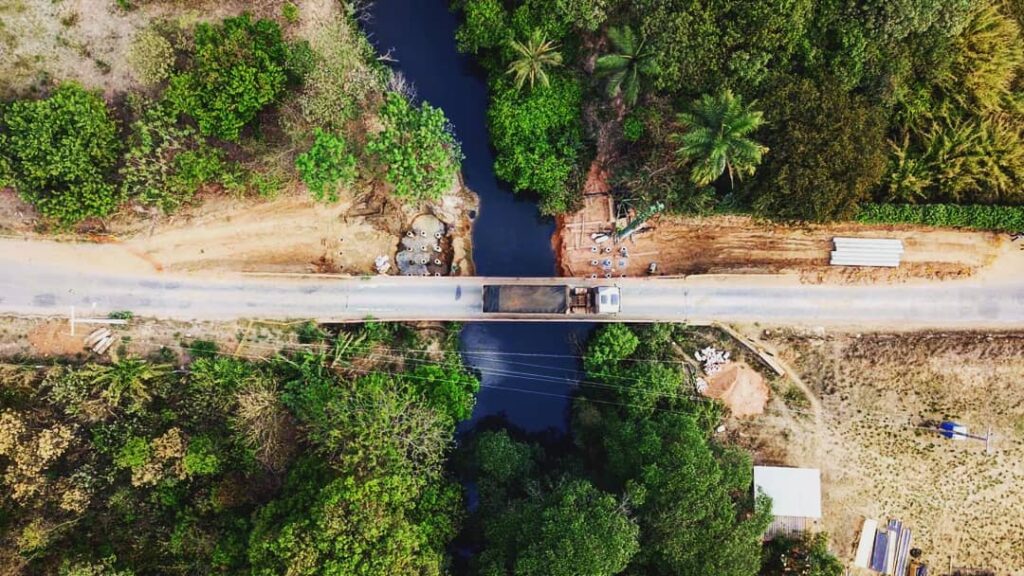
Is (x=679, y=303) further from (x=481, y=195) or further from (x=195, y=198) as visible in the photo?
(x=195, y=198)

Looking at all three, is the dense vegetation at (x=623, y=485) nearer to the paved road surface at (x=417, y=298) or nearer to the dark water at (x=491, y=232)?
the dark water at (x=491, y=232)

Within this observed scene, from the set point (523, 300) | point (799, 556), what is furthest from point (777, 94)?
point (799, 556)

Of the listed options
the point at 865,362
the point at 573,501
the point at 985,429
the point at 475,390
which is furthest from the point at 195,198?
the point at 985,429

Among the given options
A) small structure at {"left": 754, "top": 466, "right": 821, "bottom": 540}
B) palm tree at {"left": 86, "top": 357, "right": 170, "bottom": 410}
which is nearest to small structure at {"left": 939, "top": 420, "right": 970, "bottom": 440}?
small structure at {"left": 754, "top": 466, "right": 821, "bottom": 540}

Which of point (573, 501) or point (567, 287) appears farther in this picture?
point (567, 287)

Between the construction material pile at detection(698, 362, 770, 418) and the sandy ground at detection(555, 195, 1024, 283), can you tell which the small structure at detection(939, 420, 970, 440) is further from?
the construction material pile at detection(698, 362, 770, 418)

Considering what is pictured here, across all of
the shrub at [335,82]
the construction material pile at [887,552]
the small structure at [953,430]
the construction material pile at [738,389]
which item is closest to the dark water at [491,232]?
the shrub at [335,82]
